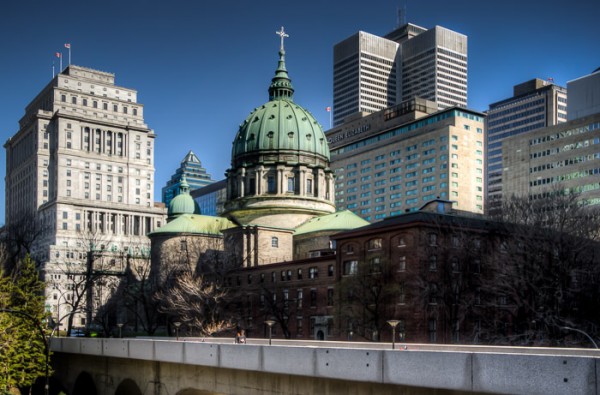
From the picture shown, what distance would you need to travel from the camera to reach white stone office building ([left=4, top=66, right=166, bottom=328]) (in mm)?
172750

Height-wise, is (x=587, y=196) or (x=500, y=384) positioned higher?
(x=587, y=196)

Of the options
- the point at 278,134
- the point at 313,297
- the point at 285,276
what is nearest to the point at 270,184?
the point at 278,134

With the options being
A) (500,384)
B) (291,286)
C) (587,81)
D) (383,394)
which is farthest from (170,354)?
(587,81)

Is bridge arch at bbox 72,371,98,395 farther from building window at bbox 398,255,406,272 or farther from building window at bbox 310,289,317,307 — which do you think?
building window at bbox 310,289,317,307

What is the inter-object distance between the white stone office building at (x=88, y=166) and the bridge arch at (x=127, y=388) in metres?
118

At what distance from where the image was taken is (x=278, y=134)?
130 meters

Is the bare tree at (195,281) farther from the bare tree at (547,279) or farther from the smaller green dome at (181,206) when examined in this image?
the bare tree at (547,279)

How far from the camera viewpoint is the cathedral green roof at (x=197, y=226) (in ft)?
402

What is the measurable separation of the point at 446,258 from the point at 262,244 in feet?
142

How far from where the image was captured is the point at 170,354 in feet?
136

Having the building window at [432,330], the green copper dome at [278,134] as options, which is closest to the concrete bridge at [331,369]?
the building window at [432,330]

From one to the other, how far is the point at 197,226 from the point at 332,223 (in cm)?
2423

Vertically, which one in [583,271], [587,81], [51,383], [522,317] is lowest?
[51,383]

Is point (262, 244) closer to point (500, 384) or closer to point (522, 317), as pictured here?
point (522, 317)
